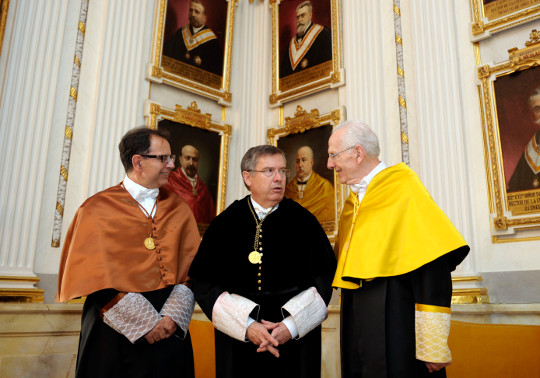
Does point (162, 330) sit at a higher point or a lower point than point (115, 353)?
higher

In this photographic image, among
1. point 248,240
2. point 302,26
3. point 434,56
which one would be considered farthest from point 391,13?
point 248,240

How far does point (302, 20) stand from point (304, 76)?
0.83 metres

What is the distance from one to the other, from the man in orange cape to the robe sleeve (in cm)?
121

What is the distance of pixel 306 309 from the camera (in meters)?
2.42

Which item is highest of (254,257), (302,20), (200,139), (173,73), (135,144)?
(302,20)

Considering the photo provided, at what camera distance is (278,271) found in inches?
102

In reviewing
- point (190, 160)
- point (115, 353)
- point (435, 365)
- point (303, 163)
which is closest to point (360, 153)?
point (435, 365)

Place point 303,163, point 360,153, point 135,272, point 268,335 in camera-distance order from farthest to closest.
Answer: point 303,163
point 360,153
point 135,272
point 268,335

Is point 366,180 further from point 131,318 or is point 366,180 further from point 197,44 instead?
point 197,44

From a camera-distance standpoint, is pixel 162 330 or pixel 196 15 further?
pixel 196 15

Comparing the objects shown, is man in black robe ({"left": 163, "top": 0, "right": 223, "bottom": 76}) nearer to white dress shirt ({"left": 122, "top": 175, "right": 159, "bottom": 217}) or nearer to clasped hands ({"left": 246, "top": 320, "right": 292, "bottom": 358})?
white dress shirt ({"left": 122, "top": 175, "right": 159, "bottom": 217})

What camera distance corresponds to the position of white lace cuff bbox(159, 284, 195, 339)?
2527 mm

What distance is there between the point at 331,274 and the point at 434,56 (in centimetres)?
341

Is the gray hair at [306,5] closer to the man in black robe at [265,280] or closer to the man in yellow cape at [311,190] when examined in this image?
the man in yellow cape at [311,190]
